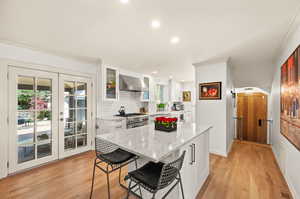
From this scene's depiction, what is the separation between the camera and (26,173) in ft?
8.13

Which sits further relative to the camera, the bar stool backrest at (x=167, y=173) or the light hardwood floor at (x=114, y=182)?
the light hardwood floor at (x=114, y=182)

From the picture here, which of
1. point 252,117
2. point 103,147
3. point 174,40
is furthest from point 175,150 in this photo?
point 252,117

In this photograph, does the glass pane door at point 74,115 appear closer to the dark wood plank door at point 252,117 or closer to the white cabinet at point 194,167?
the white cabinet at point 194,167

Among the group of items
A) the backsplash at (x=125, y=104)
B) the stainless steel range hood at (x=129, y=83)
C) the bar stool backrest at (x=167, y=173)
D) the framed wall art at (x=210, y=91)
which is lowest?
the bar stool backrest at (x=167, y=173)

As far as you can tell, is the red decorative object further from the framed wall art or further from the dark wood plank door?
the dark wood plank door

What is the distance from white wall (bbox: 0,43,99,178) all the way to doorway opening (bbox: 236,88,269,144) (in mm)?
5521

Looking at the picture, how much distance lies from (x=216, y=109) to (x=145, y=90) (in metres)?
2.46

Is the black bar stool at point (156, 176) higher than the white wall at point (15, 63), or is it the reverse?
the white wall at point (15, 63)

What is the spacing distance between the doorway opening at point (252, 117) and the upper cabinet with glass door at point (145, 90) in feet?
10.9

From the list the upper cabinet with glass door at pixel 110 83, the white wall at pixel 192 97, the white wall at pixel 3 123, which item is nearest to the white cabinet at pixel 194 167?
the upper cabinet with glass door at pixel 110 83

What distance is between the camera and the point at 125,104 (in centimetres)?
456

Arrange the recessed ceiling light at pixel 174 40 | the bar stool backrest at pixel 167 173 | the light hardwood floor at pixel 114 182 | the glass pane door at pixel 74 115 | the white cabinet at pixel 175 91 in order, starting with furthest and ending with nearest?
the white cabinet at pixel 175 91 < the glass pane door at pixel 74 115 < the recessed ceiling light at pixel 174 40 < the light hardwood floor at pixel 114 182 < the bar stool backrest at pixel 167 173

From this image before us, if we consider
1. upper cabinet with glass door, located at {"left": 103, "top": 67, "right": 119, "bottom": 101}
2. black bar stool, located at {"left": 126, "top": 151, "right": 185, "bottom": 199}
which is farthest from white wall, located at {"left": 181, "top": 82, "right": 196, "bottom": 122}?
black bar stool, located at {"left": 126, "top": 151, "right": 185, "bottom": 199}

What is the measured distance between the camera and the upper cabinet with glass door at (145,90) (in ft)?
15.9
